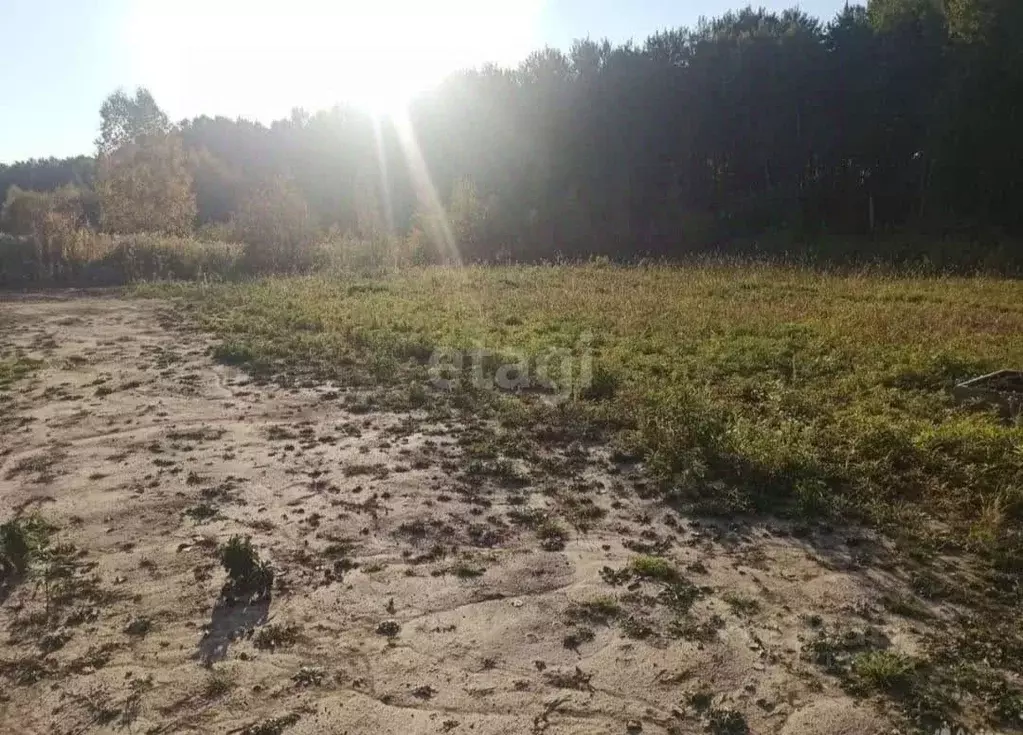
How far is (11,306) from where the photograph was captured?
519 inches

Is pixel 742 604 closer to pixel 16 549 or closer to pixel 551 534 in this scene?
pixel 551 534

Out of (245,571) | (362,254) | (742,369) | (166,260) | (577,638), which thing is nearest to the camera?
(577,638)

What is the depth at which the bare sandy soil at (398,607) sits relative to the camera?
9.29 ft

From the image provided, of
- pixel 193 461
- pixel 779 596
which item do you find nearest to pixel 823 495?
pixel 779 596

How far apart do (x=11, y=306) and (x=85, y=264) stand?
5.04 metres

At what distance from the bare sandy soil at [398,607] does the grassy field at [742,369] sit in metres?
0.56

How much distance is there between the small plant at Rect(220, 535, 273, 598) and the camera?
365cm

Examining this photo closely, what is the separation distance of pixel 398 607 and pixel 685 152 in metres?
31.6

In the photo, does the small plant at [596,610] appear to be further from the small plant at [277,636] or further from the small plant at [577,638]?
the small plant at [277,636]

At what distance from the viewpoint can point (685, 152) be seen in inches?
1272

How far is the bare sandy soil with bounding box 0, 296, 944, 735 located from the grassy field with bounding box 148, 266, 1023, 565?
557 millimetres

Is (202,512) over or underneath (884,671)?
over

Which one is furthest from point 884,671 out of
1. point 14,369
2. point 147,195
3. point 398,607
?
point 147,195

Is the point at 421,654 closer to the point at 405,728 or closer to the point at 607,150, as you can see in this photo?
the point at 405,728
